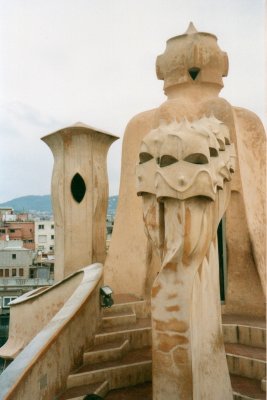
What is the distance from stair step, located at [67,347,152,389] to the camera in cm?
594

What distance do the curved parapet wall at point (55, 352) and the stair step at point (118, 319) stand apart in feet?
1.25

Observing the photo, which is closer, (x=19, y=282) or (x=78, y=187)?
(x=78, y=187)

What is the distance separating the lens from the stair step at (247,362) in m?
6.20

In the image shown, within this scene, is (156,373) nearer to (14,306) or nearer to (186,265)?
(186,265)

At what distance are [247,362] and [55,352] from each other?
2.76m

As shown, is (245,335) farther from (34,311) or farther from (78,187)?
(78,187)

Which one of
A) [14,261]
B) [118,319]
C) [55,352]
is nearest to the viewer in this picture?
[55,352]

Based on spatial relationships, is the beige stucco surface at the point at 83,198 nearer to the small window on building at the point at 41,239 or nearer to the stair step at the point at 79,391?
the stair step at the point at 79,391

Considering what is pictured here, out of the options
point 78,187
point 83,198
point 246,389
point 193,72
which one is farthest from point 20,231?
point 246,389

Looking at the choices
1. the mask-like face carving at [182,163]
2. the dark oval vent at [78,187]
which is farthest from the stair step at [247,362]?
A: the dark oval vent at [78,187]

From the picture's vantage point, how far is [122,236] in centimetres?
955

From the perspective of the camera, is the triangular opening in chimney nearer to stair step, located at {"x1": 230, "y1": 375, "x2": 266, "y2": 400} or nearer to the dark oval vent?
the dark oval vent

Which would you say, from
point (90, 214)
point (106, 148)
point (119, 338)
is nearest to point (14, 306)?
point (90, 214)

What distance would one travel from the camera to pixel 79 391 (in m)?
5.69
